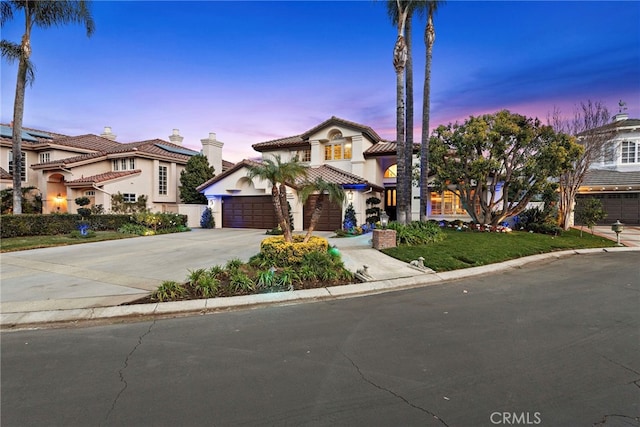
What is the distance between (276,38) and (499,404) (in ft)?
55.4

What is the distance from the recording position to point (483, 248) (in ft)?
38.9

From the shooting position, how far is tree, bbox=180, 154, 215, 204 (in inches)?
987

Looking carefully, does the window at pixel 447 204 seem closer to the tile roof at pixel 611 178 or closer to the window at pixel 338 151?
the window at pixel 338 151

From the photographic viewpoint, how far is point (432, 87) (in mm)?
16734

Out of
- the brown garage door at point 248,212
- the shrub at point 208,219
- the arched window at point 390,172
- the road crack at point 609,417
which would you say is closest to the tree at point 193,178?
the shrub at point 208,219

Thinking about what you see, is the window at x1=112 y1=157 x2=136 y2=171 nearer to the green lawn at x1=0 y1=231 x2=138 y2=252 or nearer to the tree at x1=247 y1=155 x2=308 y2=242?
the green lawn at x1=0 y1=231 x2=138 y2=252

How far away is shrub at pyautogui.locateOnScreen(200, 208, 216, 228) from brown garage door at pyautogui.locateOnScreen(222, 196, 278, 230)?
2.70 ft

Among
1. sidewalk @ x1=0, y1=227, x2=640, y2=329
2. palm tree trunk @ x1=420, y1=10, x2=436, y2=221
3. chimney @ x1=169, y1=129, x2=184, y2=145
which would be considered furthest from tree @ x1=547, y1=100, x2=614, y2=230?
chimney @ x1=169, y1=129, x2=184, y2=145

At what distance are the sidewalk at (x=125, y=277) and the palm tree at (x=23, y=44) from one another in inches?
376

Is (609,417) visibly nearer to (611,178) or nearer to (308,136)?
(308,136)

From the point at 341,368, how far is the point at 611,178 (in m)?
30.6

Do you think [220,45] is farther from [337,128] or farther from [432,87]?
[432,87]

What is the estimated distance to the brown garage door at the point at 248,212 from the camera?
21.8 m

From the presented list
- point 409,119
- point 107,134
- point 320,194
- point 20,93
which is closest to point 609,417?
point 320,194
